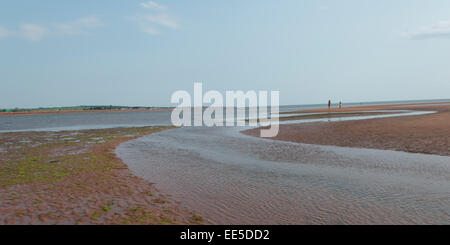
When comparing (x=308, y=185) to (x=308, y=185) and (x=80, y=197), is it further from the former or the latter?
(x=80, y=197)

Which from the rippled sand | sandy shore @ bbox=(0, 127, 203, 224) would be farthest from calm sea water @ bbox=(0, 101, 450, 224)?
sandy shore @ bbox=(0, 127, 203, 224)

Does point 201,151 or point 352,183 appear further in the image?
point 201,151

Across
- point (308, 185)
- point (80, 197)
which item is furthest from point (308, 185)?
point (80, 197)

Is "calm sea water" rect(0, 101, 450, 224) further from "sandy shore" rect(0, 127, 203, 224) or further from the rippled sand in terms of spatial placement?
"sandy shore" rect(0, 127, 203, 224)

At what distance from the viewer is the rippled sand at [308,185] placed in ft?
21.7

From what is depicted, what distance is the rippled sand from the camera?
6.62m

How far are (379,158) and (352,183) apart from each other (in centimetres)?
484

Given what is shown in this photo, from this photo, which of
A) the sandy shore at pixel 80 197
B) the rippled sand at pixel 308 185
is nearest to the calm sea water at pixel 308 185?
the rippled sand at pixel 308 185

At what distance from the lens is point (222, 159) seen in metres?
14.4

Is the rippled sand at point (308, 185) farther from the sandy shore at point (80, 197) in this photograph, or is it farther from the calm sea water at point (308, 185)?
the sandy shore at point (80, 197)
